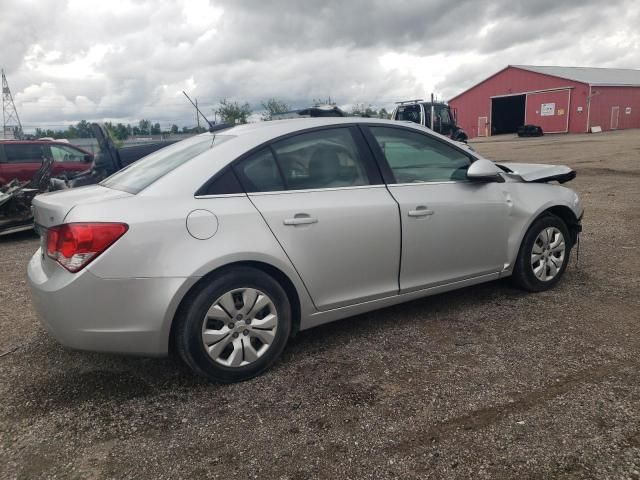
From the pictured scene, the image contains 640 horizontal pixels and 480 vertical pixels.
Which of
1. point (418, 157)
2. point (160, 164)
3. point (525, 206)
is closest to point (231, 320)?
point (160, 164)

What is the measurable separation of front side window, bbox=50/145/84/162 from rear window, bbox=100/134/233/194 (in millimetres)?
9922

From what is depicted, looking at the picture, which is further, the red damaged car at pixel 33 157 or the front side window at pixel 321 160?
the red damaged car at pixel 33 157

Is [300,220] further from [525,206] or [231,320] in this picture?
[525,206]

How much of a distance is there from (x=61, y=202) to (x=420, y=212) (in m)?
2.25

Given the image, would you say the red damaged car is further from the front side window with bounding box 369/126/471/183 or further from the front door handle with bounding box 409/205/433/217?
the front door handle with bounding box 409/205/433/217

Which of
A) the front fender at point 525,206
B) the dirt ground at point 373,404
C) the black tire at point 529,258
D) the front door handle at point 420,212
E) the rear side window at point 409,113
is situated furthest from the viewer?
the rear side window at point 409,113

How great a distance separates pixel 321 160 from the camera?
324cm

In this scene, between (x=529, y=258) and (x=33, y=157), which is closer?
(x=529, y=258)

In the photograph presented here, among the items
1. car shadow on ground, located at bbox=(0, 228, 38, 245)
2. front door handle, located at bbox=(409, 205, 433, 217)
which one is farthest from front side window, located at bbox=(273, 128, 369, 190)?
car shadow on ground, located at bbox=(0, 228, 38, 245)

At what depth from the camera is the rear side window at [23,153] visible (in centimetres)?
1136

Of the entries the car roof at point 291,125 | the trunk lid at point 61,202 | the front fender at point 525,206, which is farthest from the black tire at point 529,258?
the trunk lid at point 61,202

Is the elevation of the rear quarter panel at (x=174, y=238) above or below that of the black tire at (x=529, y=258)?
above

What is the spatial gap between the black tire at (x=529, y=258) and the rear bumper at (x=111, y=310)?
2715 mm

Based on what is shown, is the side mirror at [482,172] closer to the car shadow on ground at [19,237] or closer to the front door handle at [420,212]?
the front door handle at [420,212]
